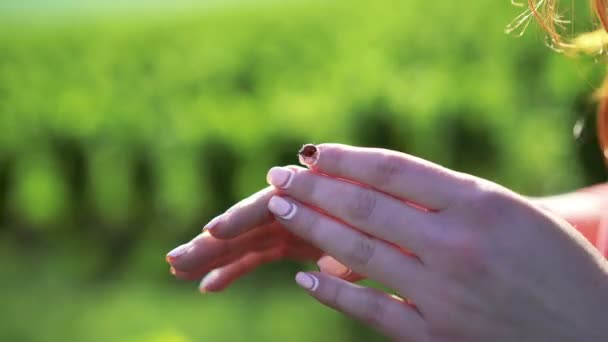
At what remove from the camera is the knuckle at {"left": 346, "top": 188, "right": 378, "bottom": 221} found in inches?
50.1

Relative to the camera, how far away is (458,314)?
1.21 meters

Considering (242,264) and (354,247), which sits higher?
(354,247)

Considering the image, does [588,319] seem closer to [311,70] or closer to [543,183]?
[543,183]

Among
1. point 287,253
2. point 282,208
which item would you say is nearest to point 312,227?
point 282,208

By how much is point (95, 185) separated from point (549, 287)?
12.5 ft

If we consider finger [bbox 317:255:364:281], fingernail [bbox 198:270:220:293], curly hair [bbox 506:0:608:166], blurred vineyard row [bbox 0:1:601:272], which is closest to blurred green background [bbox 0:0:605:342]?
blurred vineyard row [bbox 0:1:601:272]

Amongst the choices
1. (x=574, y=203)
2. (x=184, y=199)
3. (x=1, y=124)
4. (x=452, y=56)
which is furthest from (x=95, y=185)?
(x=574, y=203)

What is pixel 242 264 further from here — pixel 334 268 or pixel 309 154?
pixel 309 154

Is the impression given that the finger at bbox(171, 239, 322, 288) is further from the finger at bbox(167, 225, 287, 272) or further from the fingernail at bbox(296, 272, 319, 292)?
the fingernail at bbox(296, 272, 319, 292)

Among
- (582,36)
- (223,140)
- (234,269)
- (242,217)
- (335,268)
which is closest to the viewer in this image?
(242,217)

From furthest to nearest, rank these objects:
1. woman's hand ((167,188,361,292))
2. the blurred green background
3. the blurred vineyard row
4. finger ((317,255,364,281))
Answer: the blurred vineyard row < the blurred green background < finger ((317,255,364,281)) < woman's hand ((167,188,361,292))

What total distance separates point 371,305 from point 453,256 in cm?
17

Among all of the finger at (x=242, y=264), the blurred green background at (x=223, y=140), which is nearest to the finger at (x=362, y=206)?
the finger at (x=242, y=264)

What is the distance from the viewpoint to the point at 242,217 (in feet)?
4.65
